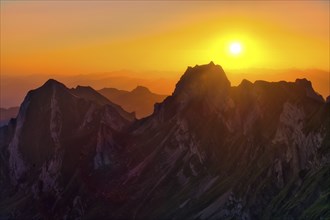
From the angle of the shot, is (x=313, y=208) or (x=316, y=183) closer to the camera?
(x=313, y=208)

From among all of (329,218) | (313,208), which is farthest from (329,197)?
(329,218)

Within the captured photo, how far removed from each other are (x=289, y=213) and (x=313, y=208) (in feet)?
58.2

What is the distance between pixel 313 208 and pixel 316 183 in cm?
2207

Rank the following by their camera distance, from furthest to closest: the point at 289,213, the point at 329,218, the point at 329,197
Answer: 1. the point at 289,213
2. the point at 329,197
3. the point at 329,218

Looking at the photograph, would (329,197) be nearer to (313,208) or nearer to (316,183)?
(313,208)

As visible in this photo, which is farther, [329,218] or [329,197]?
[329,197]

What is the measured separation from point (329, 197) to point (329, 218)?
800 inches

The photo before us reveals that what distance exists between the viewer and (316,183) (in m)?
Result: 199

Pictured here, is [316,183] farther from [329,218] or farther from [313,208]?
[329,218]

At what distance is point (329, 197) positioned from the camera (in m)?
177

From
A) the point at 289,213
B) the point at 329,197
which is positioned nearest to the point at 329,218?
the point at 329,197

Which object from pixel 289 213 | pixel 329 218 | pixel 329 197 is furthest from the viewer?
pixel 289 213

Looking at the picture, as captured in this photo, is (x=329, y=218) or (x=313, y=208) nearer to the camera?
(x=329, y=218)

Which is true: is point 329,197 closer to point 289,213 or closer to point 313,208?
point 313,208
